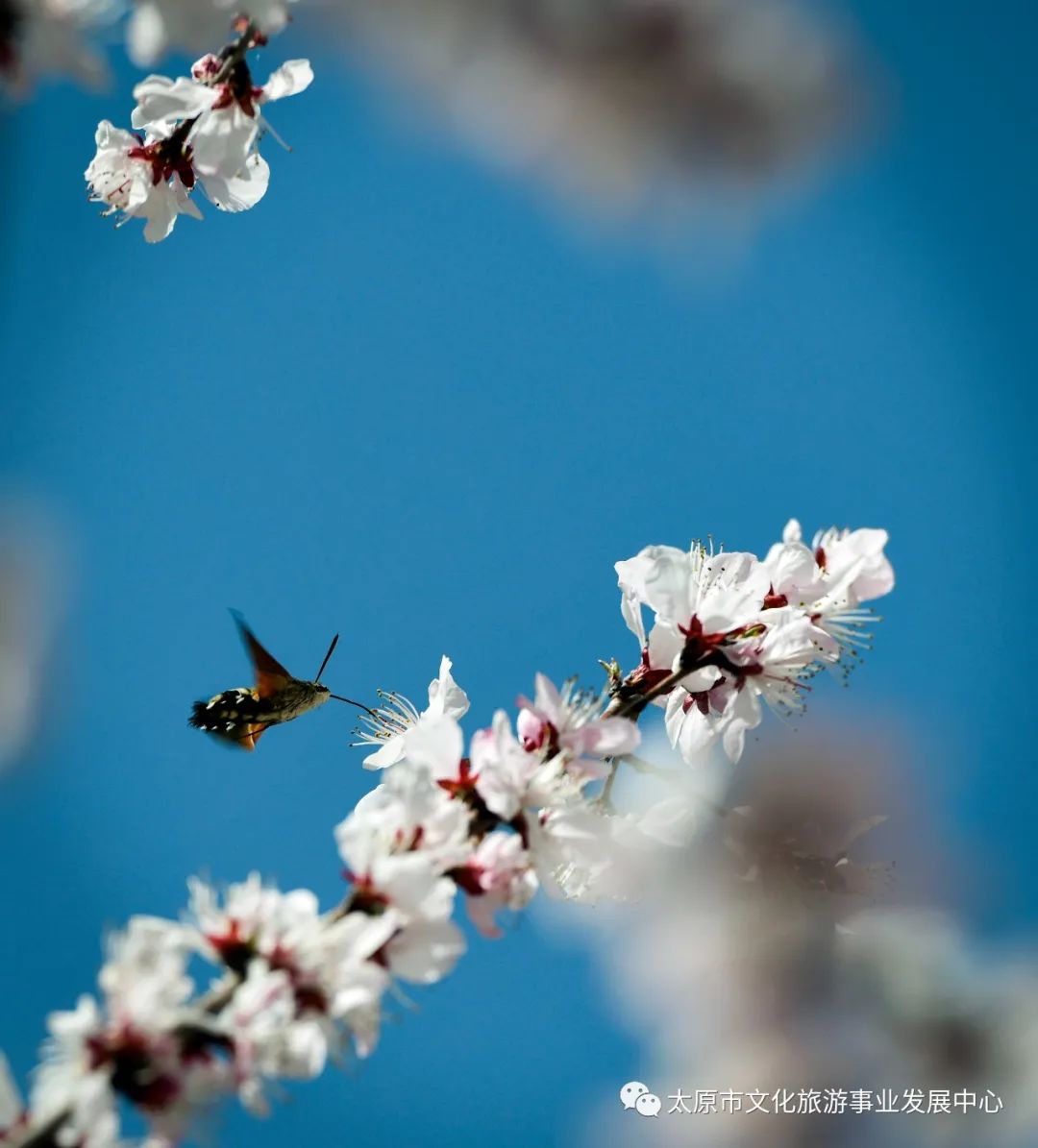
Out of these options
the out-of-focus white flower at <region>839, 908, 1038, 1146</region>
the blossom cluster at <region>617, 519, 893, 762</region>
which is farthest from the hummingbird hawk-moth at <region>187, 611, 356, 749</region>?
the out-of-focus white flower at <region>839, 908, 1038, 1146</region>

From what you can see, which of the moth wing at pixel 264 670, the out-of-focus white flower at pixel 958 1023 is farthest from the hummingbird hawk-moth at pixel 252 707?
the out-of-focus white flower at pixel 958 1023

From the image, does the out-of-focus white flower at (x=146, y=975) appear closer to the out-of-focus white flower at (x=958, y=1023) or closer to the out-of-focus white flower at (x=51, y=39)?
the out-of-focus white flower at (x=51, y=39)

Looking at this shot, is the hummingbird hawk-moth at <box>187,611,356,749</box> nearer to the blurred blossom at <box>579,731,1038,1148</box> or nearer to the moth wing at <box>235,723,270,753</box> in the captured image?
Answer: the moth wing at <box>235,723,270,753</box>

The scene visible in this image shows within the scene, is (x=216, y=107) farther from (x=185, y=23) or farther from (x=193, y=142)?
(x=185, y=23)

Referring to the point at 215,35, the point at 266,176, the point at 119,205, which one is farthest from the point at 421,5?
the point at 119,205

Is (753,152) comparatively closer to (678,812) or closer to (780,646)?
(780,646)

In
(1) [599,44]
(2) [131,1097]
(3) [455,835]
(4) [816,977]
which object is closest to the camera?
(2) [131,1097]
